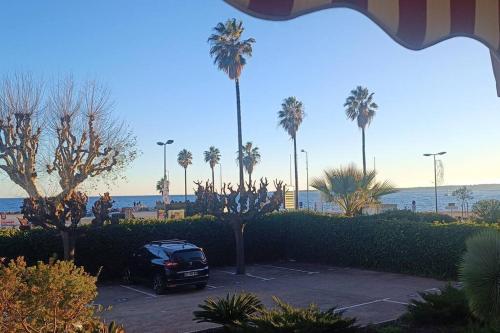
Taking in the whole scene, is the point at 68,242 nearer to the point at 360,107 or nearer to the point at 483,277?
the point at 483,277

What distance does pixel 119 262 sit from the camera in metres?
19.8

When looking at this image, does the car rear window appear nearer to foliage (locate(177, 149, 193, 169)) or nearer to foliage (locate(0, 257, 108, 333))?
foliage (locate(0, 257, 108, 333))

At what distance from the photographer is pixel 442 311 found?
8.41 metres

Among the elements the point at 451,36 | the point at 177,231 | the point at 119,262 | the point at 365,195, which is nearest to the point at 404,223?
the point at 365,195

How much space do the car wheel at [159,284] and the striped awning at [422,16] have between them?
14010 millimetres

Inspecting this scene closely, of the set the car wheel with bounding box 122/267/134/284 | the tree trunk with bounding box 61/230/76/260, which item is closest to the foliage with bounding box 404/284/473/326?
the car wheel with bounding box 122/267/134/284

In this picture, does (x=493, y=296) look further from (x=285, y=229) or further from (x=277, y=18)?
(x=285, y=229)

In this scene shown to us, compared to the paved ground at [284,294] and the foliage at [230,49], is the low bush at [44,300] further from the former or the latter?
the foliage at [230,49]

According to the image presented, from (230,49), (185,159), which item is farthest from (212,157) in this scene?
(230,49)

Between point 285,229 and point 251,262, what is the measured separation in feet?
7.39

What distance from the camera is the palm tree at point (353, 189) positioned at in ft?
75.0

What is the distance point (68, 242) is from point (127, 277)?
2.71 meters

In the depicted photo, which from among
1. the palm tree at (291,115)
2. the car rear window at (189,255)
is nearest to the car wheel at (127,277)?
the car rear window at (189,255)

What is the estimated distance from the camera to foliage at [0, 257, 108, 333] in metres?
5.79
